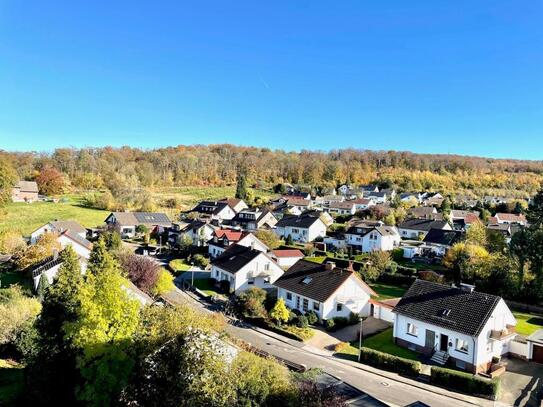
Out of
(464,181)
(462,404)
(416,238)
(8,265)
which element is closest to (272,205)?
(416,238)

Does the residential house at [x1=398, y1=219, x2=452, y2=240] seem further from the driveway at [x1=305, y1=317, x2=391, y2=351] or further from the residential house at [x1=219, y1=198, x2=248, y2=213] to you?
the driveway at [x1=305, y1=317, x2=391, y2=351]

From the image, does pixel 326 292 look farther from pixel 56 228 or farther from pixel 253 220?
pixel 253 220

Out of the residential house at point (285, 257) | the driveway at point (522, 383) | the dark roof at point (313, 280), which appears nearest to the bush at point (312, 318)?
the dark roof at point (313, 280)

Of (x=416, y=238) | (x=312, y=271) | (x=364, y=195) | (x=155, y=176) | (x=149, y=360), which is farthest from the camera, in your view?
(x=155, y=176)

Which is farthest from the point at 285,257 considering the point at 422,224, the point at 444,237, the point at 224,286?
the point at 422,224

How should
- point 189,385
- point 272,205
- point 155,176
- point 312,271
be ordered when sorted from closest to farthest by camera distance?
point 189,385
point 312,271
point 272,205
point 155,176

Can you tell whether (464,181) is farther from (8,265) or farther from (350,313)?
(8,265)

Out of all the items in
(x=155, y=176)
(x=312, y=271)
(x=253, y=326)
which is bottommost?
(x=253, y=326)
